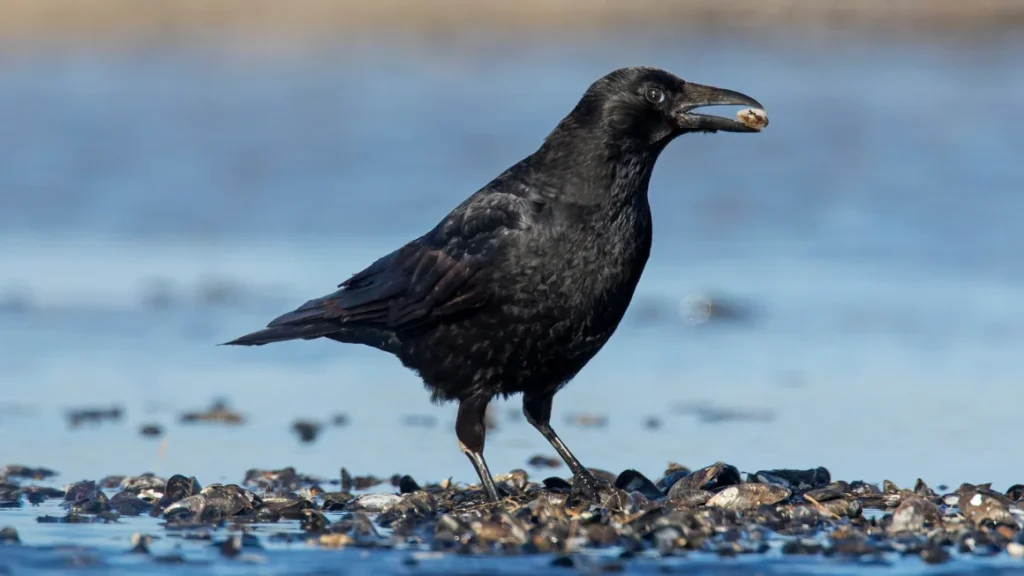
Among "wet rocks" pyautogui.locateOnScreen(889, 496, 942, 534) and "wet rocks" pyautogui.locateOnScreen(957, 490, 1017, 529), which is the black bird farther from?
"wet rocks" pyautogui.locateOnScreen(957, 490, 1017, 529)

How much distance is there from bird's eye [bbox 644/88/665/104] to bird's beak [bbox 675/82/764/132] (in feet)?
0.30

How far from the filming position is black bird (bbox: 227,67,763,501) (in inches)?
243

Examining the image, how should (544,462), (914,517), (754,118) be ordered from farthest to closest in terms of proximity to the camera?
1. (544,462)
2. (754,118)
3. (914,517)

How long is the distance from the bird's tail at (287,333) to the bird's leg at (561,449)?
96 cm

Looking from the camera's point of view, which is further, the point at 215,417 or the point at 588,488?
the point at 215,417

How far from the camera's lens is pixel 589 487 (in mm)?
6348

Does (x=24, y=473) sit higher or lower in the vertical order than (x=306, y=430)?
lower

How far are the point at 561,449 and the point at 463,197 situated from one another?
9308mm

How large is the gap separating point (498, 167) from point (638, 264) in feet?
34.9

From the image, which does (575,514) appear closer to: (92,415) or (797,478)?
(797,478)

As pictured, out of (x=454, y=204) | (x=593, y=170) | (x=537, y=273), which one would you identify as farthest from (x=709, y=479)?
(x=454, y=204)

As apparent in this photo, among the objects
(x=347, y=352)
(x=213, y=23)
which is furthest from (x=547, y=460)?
(x=213, y=23)

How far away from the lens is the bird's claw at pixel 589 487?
6.26 m

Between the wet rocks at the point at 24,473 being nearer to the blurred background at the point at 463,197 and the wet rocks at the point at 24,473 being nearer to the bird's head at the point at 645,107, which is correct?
the blurred background at the point at 463,197
